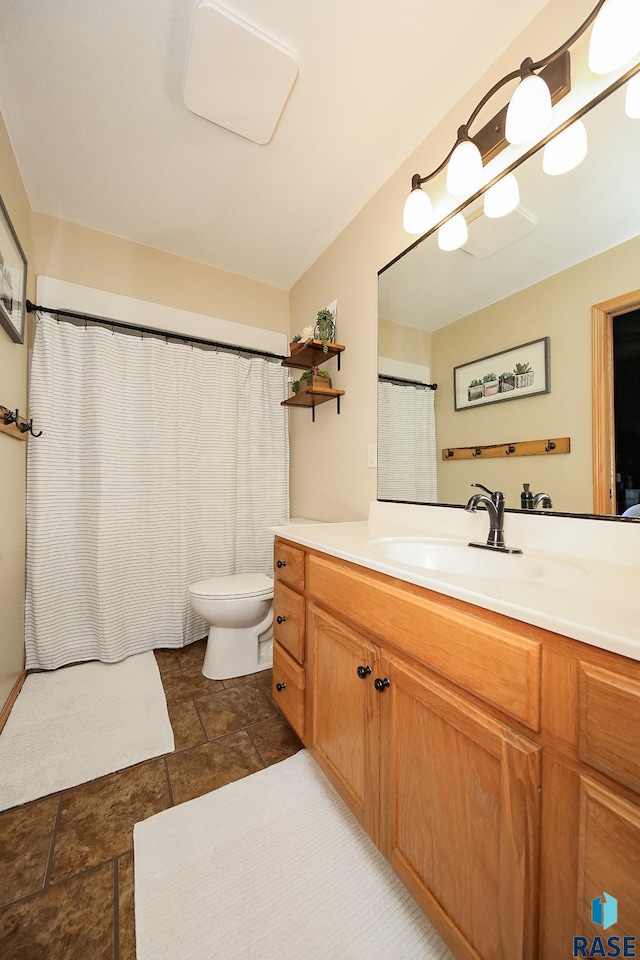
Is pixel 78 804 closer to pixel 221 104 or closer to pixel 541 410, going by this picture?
pixel 541 410

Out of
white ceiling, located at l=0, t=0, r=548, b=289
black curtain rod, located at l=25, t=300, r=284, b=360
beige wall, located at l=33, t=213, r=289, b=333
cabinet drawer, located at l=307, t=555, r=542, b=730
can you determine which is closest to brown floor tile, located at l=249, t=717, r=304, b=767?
cabinet drawer, located at l=307, t=555, r=542, b=730

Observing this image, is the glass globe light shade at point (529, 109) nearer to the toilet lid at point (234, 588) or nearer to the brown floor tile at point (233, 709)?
the toilet lid at point (234, 588)

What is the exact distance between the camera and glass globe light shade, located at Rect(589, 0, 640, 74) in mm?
841

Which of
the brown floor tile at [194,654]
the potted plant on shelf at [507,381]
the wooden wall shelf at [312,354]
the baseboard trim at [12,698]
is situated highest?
the wooden wall shelf at [312,354]

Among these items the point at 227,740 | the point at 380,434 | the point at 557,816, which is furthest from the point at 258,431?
the point at 557,816

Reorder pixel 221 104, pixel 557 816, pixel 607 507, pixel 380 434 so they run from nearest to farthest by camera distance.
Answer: pixel 557 816 < pixel 607 507 < pixel 221 104 < pixel 380 434

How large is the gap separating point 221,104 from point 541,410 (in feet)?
5.40

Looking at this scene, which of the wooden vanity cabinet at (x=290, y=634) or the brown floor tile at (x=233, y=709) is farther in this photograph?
the brown floor tile at (x=233, y=709)

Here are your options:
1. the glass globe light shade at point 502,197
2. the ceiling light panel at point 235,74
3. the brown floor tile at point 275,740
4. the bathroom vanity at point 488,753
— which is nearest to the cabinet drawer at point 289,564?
the bathroom vanity at point 488,753

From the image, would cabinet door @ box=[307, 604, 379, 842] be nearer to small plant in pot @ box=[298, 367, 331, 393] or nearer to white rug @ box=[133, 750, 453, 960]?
white rug @ box=[133, 750, 453, 960]

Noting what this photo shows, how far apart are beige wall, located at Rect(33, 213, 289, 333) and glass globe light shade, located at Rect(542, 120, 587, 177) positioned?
A: 1.93 m

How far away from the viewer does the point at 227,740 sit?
1.44m

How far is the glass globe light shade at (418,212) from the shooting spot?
141 cm

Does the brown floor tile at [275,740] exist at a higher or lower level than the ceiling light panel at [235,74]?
lower
